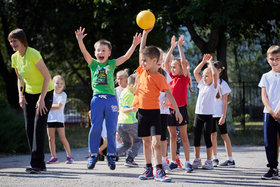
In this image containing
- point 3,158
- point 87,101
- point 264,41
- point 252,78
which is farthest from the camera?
point 252,78

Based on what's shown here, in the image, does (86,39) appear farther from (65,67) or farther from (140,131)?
(140,131)

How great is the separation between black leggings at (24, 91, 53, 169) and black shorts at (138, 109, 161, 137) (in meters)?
1.70

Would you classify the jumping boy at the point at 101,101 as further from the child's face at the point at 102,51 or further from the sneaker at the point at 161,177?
the sneaker at the point at 161,177

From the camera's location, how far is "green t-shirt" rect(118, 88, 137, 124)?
7602 millimetres

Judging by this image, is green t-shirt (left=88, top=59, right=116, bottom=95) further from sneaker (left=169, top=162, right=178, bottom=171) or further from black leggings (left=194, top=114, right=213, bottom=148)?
black leggings (left=194, top=114, right=213, bottom=148)

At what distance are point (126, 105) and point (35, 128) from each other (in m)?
1.99

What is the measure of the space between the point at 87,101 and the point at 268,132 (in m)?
13.8

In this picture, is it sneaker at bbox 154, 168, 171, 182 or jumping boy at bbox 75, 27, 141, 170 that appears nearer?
sneaker at bbox 154, 168, 171, 182

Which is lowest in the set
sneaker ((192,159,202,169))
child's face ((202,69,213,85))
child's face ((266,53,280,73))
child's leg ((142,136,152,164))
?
sneaker ((192,159,202,169))

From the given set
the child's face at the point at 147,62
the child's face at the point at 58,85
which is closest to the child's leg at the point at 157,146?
the child's face at the point at 147,62

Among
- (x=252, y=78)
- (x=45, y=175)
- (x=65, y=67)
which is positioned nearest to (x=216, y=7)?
(x=45, y=175)

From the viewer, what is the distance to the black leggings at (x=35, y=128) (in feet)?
20.3

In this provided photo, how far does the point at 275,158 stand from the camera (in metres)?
5.70

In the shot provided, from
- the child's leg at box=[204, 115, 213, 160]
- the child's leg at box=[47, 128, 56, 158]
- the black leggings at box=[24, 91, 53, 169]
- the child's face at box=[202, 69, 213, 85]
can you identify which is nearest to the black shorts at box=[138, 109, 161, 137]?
the child's leg at box=[204, 115, 213, 160]
